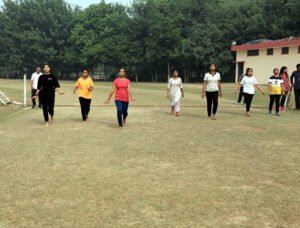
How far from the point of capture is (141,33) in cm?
5403

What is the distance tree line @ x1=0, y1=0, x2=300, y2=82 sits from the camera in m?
47.2

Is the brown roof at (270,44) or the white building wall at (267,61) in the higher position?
the brown roof at (270,44)

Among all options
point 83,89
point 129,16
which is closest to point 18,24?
point 129,16

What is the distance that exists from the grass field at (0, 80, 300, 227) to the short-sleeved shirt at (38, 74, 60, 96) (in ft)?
3.22

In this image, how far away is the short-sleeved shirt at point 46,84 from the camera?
36.0 ft

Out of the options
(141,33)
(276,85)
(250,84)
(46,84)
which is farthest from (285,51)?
(46,84)

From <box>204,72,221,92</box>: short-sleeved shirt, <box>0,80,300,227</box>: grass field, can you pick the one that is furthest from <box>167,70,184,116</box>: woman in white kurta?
<box>0,80,300,227</box>: grass field

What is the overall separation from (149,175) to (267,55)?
38.3 metres

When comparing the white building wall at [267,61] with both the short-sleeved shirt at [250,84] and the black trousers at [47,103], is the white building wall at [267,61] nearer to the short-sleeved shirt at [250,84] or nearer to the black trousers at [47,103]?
the short-sleeved shirt at [250,84]

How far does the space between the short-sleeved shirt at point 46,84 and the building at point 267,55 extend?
104ft

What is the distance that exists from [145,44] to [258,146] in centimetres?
4566

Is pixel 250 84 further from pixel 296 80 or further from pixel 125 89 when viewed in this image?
pixel 125 89

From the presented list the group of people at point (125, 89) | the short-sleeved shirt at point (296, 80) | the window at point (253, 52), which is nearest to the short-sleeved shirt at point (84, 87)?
the group of people at point (125, 89)

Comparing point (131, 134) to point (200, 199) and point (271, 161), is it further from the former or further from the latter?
point (200, 199)
